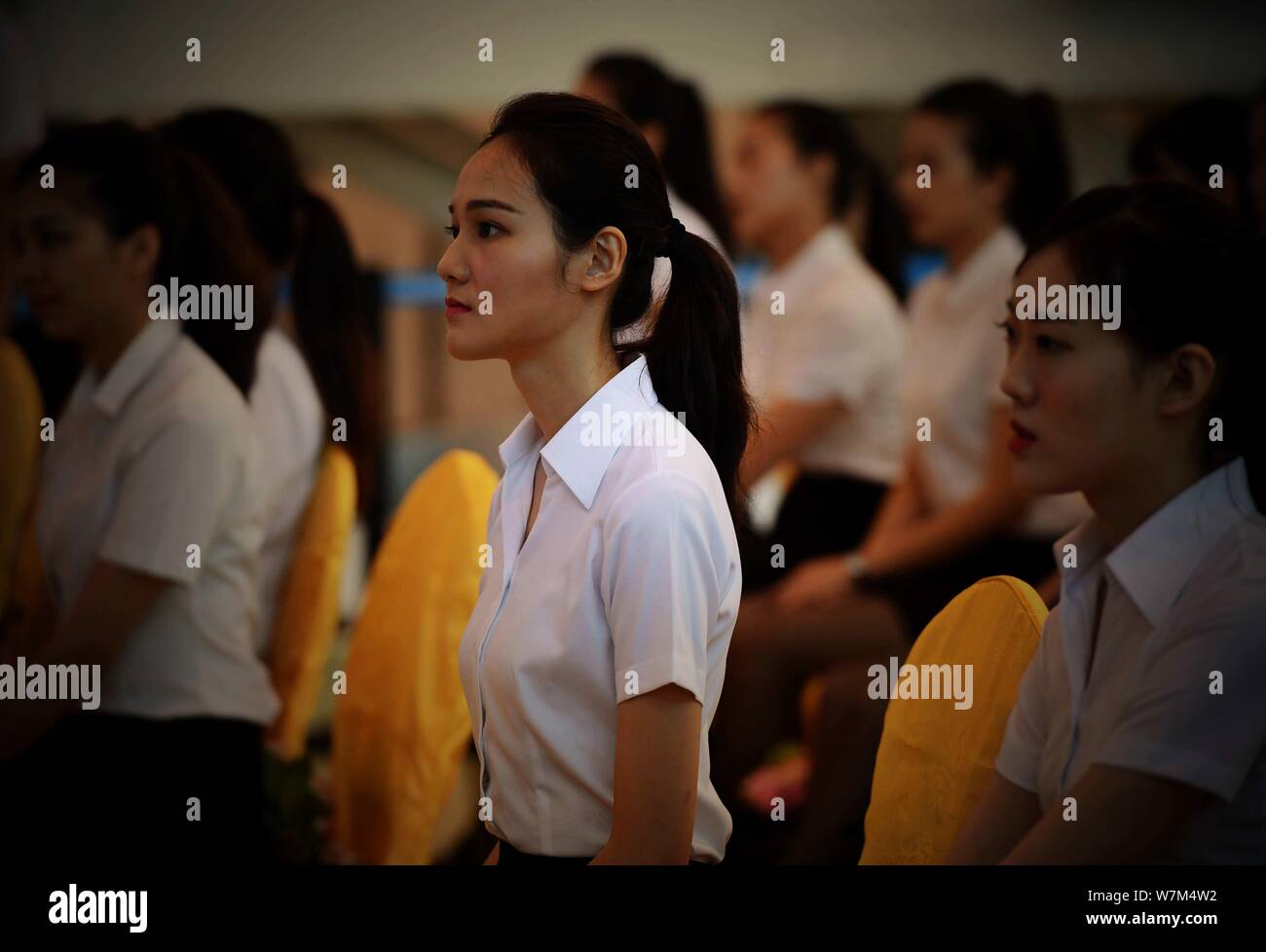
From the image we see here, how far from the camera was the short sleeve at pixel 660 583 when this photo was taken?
1.25m

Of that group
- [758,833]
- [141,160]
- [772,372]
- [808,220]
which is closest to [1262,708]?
[758,833]

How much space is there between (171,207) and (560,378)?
0.72 m

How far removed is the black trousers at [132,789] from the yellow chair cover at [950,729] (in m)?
0.87

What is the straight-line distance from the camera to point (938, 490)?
2.59m

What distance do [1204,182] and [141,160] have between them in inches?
65.1

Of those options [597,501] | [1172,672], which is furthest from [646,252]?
[1172,672]

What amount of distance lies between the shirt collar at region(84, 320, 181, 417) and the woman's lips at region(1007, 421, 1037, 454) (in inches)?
42.2

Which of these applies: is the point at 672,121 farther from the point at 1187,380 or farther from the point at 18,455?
the point at 1187,380

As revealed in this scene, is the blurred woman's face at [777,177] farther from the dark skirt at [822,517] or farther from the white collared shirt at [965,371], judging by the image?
the dark skirt at [822,517]

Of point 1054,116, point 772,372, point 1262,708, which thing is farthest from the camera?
point 772,372

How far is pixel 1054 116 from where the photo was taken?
8.21 feet

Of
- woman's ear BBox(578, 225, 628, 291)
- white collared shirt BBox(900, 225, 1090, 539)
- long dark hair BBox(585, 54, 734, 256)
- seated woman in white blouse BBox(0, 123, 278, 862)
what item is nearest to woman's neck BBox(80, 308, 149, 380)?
seated woman in white blouse BBox(0, 123, 278, 862)

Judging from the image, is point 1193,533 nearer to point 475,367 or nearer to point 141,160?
point 141,160

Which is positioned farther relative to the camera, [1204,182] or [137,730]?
[1204,182]
